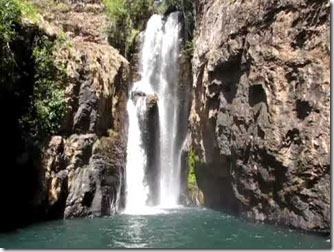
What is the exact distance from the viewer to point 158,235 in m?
16.1

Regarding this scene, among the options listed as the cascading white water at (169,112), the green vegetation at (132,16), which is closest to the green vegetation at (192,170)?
the cascading white water at (169,112)

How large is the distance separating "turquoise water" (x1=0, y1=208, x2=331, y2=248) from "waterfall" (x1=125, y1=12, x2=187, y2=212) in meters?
4.50

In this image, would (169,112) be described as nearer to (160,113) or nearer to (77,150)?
(160,113)

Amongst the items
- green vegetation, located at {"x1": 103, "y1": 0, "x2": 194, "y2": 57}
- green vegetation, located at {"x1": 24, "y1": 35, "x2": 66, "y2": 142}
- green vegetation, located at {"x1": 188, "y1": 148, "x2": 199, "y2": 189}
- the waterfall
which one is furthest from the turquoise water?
green vegetation, located at {"x1": 103, "y1": 0, "x2": 194, "y2": 57}

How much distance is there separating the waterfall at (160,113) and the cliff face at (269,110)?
3.54m

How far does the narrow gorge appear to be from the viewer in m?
16.1

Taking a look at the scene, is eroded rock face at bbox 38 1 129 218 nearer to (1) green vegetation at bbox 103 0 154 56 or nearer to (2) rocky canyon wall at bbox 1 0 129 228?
(2) rocky canyon wall at bbox 1 0 129 228

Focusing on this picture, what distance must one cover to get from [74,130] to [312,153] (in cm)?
1002

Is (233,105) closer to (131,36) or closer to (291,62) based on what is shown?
(291,62)

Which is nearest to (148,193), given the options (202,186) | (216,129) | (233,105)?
(202,186)

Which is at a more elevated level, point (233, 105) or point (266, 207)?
point (233, 105)

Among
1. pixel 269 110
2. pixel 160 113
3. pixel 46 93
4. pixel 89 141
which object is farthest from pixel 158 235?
pixel 160 113

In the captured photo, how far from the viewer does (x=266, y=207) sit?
1825cm

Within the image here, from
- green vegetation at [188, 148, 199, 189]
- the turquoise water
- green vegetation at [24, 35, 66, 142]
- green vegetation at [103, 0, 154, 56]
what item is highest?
green vegetation at [103, 0, 154, 56]
